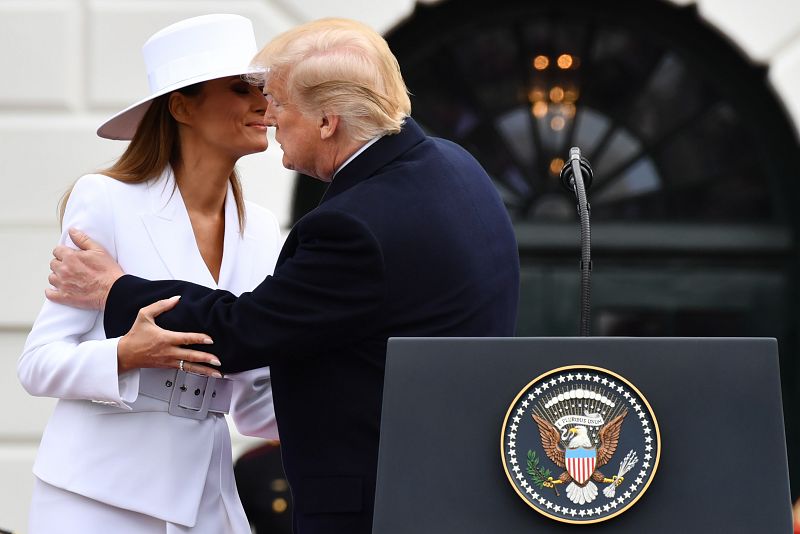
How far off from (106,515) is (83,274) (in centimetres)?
47

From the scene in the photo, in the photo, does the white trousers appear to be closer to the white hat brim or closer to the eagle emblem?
the white hat brim

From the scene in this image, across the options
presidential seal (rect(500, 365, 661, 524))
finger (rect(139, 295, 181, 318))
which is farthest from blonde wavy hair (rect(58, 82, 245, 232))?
presidential seal (rect(500, 365, 661, 524))

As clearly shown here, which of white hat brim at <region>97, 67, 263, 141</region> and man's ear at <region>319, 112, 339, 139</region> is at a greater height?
white hat brim at <region>97, 67, 263, 141</region>

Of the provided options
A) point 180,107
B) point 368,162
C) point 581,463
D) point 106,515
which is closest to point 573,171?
point 368,162

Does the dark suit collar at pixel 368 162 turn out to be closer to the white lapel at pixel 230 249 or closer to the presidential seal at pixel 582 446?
the white lapel at pixel 230 249

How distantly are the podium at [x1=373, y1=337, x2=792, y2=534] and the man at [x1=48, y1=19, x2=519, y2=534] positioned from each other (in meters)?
0.33

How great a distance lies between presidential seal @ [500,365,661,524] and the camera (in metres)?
1.73

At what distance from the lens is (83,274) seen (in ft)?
7.92

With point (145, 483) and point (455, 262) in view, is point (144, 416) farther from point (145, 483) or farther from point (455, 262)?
point (455, 262)

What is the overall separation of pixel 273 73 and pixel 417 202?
367 millimetres

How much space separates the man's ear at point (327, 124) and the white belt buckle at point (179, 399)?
58 cm

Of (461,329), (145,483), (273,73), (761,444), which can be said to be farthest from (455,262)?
(145,483)

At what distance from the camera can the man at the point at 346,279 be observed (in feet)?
6.91

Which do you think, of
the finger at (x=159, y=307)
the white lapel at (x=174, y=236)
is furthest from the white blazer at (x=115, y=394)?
the finger at (x=159, y=307)
